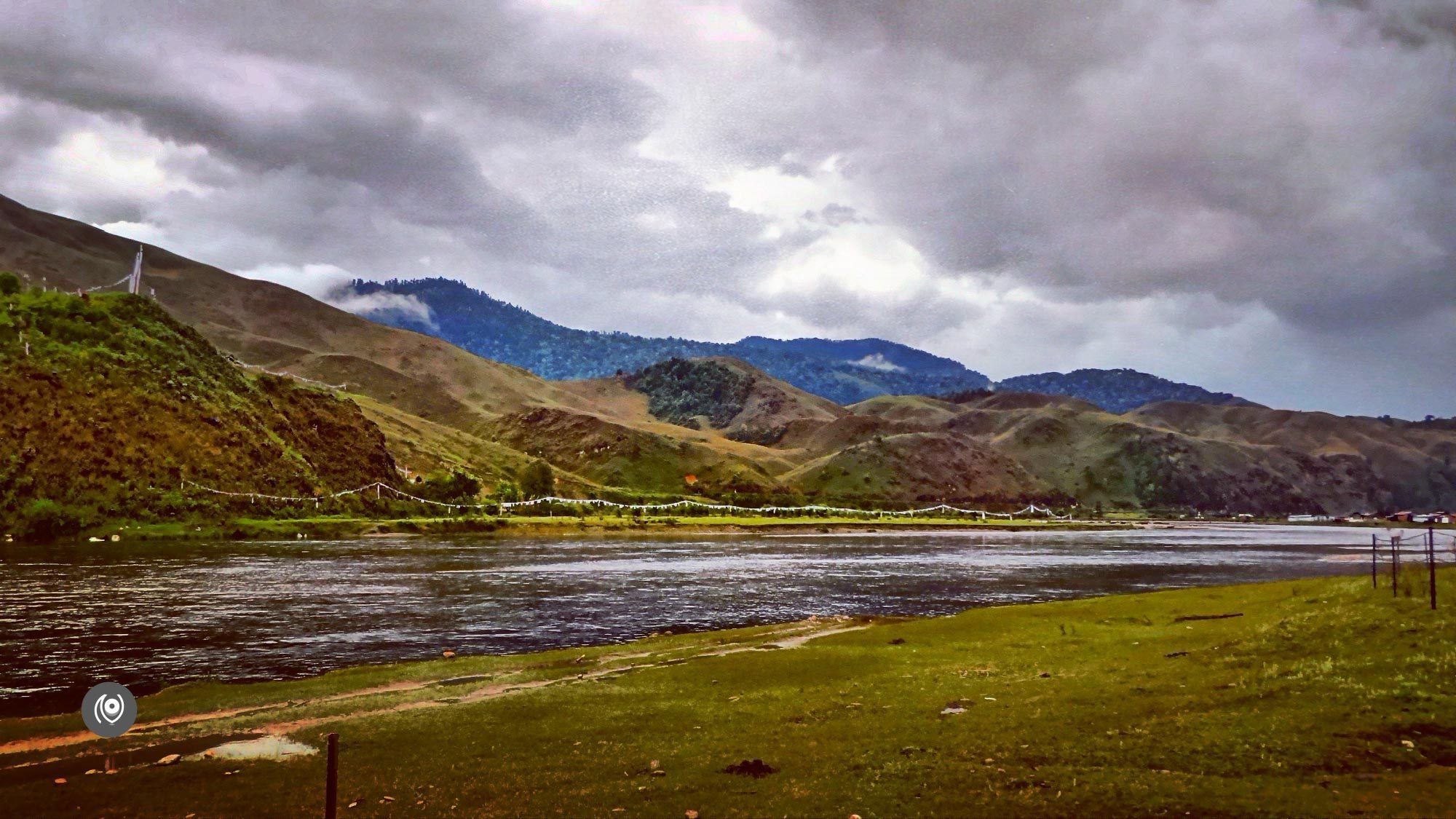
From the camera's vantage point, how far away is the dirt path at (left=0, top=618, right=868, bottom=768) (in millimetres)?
22172

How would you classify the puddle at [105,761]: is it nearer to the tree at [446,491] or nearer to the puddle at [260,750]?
the puddle at [260,750]

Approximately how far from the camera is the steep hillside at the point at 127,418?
120062 mm

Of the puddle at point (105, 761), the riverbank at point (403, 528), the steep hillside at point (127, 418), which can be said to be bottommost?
the riverbank at point (403, 528)

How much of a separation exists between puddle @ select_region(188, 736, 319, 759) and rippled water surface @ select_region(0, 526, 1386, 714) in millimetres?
12373

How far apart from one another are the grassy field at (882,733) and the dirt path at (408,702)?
0.18m

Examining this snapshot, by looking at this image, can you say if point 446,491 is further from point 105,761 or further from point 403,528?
point 105,761

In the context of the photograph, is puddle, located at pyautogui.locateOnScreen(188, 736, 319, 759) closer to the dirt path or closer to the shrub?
the dirt path

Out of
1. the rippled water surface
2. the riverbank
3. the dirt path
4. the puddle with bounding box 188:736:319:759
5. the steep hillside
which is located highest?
the steep hillside

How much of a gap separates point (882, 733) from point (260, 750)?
14885 millimetres

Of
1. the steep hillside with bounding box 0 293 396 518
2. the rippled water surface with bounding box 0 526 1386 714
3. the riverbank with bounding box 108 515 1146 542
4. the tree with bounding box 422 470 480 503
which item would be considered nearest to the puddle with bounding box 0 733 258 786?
the rippled water surface with bounding box 0 526 1386 714

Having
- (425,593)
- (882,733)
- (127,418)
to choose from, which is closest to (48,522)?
(127,418)

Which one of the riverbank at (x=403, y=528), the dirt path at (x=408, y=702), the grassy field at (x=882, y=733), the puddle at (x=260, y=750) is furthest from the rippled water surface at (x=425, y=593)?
the puddle at (x=260, y=750)

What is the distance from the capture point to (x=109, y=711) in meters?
10.2

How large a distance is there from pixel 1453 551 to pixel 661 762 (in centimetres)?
3653
